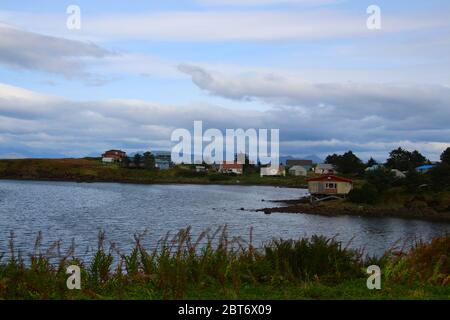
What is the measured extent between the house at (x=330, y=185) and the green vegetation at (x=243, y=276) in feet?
232

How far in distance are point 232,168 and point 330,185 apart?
90.9m

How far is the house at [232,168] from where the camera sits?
172m

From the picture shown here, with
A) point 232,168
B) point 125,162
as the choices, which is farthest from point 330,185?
point 125,162

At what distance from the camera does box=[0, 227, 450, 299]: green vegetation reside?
31.4 feet

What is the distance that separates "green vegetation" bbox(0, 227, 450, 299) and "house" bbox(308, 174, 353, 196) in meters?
70.8

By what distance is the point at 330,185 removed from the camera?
83750mm

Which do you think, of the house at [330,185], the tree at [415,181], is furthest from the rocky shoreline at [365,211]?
the house at [330,185]

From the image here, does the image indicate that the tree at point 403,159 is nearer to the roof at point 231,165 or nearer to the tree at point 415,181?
the tree at point 415,181

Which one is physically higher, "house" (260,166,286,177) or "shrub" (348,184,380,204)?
"house" (260,166,286,177)

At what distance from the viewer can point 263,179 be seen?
161 metres

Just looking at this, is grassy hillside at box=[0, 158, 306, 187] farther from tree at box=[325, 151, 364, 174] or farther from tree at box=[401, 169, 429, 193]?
tree at box=[401, 169, 429, 193]

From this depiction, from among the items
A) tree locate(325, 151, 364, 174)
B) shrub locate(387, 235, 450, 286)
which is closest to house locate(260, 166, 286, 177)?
tree locate(325, 151, 364, 174)
